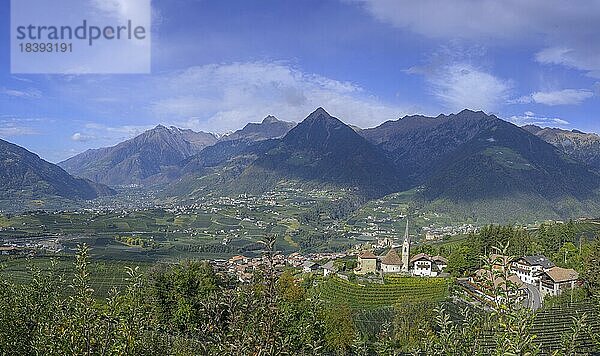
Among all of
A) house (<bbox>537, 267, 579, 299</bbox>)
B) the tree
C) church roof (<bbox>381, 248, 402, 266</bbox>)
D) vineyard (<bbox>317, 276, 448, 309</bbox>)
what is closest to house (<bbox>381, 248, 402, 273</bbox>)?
church roof (<bbox>381, 248, 402, 266</bbox>)

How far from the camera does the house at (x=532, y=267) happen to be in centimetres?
4808

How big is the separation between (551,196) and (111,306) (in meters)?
197

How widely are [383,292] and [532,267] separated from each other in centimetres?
1693

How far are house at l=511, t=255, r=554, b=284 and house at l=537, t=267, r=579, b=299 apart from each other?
6.91 ft

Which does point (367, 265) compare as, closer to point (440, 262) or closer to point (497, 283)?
point (440, 262)

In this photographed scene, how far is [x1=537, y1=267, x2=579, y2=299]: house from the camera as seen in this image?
4275 cm

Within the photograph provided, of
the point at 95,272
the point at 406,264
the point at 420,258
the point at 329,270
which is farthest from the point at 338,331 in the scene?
the point at 95,272

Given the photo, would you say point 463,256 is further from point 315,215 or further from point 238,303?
point 315,215

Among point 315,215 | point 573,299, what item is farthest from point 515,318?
A: point 315,215

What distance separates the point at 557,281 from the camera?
1690 inches

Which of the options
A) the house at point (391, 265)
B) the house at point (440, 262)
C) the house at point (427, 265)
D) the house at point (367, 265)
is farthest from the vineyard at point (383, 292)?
the house at point (440, 262)

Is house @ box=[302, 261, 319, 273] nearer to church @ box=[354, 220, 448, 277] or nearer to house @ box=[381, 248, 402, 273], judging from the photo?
church @ box=[354, 220, 448, 277]

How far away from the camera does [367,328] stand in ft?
110

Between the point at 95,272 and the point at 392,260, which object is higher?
the point at 392,260
